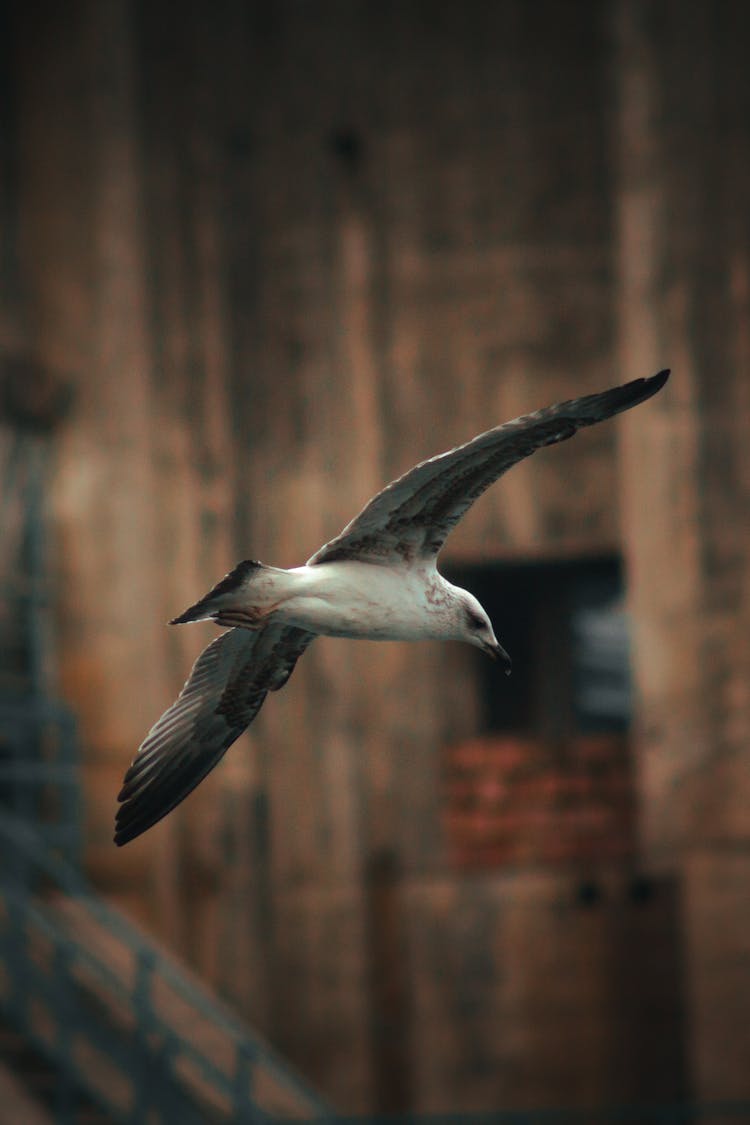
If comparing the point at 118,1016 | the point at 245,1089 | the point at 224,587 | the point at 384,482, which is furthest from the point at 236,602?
the point at 384,482

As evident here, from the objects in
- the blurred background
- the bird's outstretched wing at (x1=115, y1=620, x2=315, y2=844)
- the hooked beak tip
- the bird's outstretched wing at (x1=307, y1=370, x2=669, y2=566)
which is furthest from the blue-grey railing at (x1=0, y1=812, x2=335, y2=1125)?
the bird's outstretched wing at (x1=307, y1=370, x2=669, y2=566)

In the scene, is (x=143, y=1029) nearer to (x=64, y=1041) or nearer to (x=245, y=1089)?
(x=64, y=1041)

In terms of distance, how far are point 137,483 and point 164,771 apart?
581cm

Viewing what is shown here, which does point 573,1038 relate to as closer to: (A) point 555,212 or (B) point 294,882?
(B) point 294,882

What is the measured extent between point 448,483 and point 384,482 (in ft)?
21.5

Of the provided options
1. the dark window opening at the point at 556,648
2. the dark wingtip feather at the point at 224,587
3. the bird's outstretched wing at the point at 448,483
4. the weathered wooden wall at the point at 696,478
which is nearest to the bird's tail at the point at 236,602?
the dark wingtip feather at the point at 224,587

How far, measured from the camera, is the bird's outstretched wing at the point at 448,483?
5598mm

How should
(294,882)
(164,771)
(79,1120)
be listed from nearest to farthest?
(164,771)
(79,1120)
(294,882)

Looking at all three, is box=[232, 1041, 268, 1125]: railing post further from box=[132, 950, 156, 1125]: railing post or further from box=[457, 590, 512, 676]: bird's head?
box=[457, 590, 512, 676]: bird's head

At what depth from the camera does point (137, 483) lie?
40.6 ft

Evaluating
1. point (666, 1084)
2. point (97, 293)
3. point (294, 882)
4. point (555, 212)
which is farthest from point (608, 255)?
point (666, 1084)

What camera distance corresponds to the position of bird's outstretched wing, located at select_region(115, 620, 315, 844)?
671 centimetres

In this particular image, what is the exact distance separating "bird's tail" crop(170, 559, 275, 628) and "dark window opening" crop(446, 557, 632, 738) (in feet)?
24.7

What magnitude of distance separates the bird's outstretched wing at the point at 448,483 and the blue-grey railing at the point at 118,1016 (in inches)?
199
